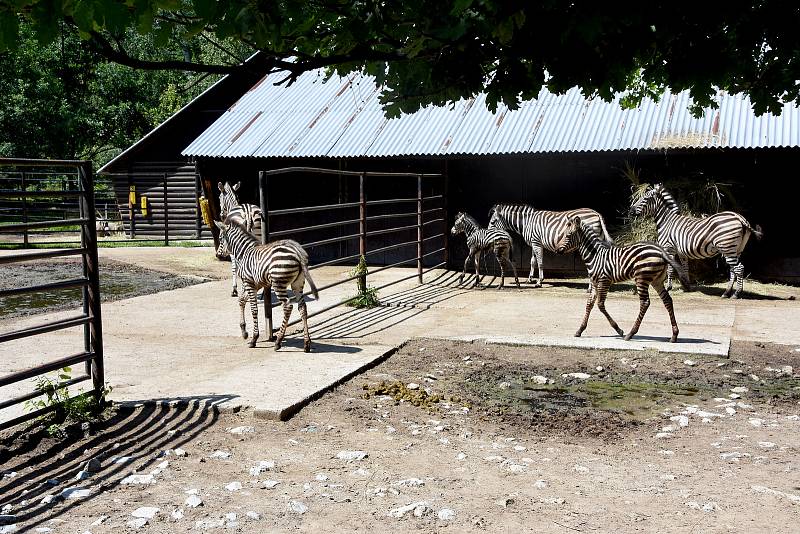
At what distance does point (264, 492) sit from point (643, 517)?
198 centimetres

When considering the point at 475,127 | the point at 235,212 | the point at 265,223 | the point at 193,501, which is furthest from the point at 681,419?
the point at 475,127

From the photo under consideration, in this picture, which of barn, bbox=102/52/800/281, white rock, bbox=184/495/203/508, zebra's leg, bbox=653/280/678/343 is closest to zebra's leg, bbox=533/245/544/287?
barn, bbox=102/52/800/281

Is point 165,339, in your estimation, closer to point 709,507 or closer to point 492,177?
point 709,507

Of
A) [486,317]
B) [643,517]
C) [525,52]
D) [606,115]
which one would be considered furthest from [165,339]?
[606,115]

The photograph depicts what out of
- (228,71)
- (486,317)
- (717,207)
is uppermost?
(228,71)

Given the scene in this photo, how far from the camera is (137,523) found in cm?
418

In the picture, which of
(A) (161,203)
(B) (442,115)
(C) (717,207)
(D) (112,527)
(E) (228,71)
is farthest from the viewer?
(A) (161,203)

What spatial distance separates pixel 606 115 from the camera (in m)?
15.5

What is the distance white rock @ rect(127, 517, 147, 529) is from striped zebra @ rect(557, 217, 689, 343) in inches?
229

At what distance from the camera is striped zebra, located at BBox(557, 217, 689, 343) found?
8750mm

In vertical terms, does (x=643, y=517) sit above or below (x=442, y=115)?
below

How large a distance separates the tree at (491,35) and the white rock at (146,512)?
2276mm

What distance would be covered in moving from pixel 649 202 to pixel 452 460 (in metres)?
9.33

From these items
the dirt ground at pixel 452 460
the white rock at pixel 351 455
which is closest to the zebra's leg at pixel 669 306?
the dirt ground at pixel 452 460
